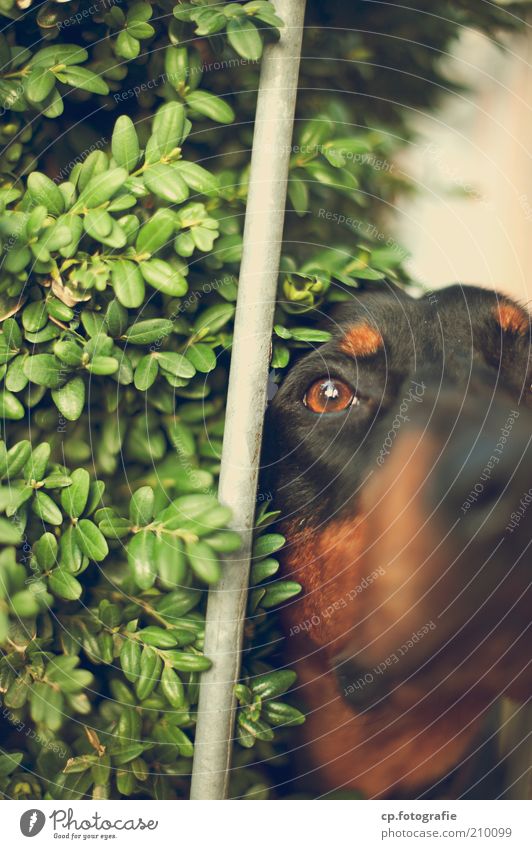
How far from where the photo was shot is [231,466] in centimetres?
88

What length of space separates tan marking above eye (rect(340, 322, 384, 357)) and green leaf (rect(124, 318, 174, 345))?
0.23 meters

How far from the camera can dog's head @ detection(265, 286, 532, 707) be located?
0.95 m

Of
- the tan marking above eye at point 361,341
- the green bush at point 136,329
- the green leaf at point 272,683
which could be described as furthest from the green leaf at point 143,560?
the tan marking above eye at point 361,341

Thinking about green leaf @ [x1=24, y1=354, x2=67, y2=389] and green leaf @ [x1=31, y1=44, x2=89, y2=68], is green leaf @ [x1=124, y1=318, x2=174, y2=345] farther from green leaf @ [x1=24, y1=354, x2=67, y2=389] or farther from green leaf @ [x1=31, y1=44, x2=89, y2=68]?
green leaf @ [x1=31, y1=44, x2=89, y2=68]

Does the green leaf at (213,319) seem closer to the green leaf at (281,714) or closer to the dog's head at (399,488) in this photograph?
the dog's head at (399,488)

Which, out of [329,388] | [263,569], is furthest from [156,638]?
[329,388]

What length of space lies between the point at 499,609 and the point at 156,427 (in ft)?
1.63

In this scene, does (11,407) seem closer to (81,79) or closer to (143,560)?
(143,560)

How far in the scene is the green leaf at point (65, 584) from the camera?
85 cm

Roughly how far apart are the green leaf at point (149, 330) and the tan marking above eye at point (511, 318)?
1.43ft

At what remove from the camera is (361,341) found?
95 cm

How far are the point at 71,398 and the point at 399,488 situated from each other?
404 mm

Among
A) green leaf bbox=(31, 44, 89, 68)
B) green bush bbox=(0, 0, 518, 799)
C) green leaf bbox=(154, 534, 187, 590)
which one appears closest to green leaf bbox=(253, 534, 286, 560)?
green bush bbox=(0, 0, 518, 799)
